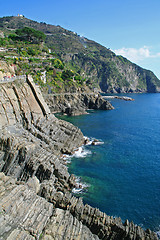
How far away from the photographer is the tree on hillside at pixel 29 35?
14534 cm

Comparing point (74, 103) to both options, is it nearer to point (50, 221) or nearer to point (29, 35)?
point (29, 35)

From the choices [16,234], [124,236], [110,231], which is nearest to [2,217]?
[16,234]

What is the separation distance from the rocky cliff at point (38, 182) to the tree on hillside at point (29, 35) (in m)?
98.7

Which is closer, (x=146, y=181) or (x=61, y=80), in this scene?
(x=146, y=181)

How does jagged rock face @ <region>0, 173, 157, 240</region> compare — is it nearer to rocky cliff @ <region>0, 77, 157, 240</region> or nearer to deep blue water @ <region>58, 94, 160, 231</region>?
rocky cliff @ <region>0, 77, 157, 240</region>

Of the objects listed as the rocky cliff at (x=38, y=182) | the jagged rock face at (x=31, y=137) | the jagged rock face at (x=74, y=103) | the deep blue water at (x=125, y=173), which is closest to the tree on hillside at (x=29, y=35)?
the jagged rock face at (x=74, y=103)

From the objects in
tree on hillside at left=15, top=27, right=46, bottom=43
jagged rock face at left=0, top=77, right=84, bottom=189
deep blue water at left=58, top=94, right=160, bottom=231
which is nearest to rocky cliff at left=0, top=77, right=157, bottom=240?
jagged rock face at left=0, top=77, right=84, bottom=189

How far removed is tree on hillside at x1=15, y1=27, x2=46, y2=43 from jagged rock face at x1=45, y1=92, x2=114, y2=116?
61271mm

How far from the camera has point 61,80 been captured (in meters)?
126

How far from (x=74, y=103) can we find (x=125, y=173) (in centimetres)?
7814

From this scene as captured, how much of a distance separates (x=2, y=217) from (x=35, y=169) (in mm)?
15846

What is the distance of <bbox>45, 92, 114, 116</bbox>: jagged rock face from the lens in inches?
4299

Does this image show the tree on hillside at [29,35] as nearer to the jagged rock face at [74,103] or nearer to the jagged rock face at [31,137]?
the jagged rock face at [74,103]

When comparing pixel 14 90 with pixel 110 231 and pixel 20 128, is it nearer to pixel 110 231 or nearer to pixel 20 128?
pixel 20 128
